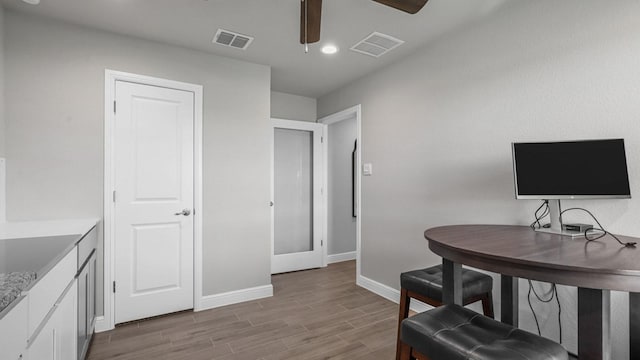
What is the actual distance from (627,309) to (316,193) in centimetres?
335

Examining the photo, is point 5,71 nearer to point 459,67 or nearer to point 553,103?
point 459,67

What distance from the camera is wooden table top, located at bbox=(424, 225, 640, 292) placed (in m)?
1.03

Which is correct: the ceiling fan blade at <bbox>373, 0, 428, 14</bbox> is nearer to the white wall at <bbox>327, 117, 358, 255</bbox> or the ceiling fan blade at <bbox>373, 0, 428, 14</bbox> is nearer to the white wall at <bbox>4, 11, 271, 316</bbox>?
the white wall at <bbox>4, 11, 271, 316</bbox>

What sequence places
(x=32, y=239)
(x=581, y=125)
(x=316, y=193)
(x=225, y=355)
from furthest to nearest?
1. (x=316, y=193)
2. (x=225, y=355)
3. (x=581, y=125)
4. (x=32, y=239)

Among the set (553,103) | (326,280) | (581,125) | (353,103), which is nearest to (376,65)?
(353,103)

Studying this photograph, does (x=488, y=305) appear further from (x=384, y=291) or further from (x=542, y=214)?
(x=384, y=291)

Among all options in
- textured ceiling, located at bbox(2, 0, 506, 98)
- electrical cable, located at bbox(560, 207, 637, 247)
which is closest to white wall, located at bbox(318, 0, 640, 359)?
electrical cable, located at bbox(560, 207, 637, 247)

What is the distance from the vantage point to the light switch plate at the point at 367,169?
3566mm

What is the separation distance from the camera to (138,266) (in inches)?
107

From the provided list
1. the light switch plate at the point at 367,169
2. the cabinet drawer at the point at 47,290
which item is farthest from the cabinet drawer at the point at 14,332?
the light switch plate at the point at 367,169

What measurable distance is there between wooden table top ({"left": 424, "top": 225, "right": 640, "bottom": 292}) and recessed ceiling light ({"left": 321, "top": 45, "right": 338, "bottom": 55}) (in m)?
2.04

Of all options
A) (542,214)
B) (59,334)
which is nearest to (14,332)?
(59,334)

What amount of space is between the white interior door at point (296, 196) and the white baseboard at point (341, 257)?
32cm

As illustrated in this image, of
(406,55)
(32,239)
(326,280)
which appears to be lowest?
(326,280)
